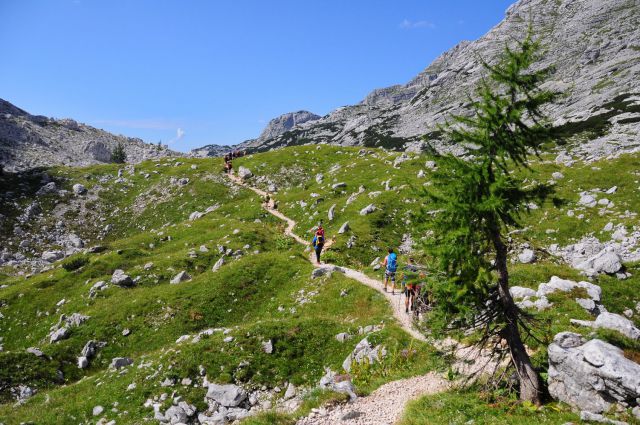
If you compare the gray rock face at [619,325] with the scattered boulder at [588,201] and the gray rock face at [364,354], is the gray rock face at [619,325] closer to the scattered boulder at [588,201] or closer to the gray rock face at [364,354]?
the gray rock face at [364,354]

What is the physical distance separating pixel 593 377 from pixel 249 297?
897 inches

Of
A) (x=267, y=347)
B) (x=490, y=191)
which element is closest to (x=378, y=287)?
(x=267, y=347)

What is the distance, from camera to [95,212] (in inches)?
2191

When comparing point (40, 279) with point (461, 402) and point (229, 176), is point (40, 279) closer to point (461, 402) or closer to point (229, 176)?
point (229, 176)

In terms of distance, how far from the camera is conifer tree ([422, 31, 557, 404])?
11.3 m

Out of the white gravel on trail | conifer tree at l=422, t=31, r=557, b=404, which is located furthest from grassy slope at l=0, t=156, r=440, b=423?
conifer tree at l=422, t=31, r=557, b=404

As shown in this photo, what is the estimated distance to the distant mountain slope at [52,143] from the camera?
309 feet

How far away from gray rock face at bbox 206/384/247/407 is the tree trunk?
12.3 meters

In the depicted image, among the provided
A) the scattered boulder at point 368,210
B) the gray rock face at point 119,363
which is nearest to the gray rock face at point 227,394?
the gray rock face at point 119,363

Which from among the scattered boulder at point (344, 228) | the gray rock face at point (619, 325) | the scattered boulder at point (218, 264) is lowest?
the gray rock face at point (619, 325)

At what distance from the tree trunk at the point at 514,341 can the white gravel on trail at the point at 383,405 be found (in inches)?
131

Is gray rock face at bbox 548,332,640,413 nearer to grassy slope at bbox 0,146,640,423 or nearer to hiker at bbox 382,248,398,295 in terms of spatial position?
grassy slope at bbox 0,146,640,423

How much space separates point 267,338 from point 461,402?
37.5ft

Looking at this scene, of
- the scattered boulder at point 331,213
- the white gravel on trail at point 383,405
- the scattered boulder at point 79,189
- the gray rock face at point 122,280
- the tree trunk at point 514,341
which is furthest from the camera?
the scattered boulder at point 79,189
